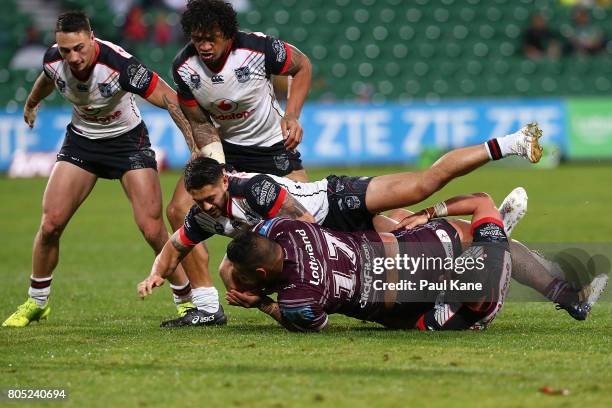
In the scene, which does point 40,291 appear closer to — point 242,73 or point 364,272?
point 242,73

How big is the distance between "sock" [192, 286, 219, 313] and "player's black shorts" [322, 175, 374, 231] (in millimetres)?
1134

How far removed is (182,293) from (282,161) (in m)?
1.30

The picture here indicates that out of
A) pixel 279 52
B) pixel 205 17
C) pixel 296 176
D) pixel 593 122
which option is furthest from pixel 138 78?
pixel 593 122

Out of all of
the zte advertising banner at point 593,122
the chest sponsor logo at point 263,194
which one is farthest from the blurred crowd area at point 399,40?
the chest sponsor logo at point 263,194

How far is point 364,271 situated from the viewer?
714cm

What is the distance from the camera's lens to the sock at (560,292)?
24.7ft

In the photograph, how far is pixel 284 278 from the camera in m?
6.89

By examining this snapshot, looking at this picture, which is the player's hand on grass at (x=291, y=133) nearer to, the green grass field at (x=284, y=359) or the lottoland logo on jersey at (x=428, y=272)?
the lottoland logo on jersey at (x=428, y=272)

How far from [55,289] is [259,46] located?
3714 millimetres

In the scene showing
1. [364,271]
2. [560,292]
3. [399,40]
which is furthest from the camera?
[399,40]

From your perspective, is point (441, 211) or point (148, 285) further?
point (441, 211)

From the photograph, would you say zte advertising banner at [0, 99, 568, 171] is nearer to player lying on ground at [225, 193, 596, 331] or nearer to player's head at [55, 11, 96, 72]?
player's head at [55, 11, 96, 72]

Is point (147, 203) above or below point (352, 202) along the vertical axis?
below

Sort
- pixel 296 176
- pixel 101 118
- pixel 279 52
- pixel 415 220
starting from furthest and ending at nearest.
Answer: pixel 296 176
pixel 101 118
pixel 279 52
pixel 415 220
